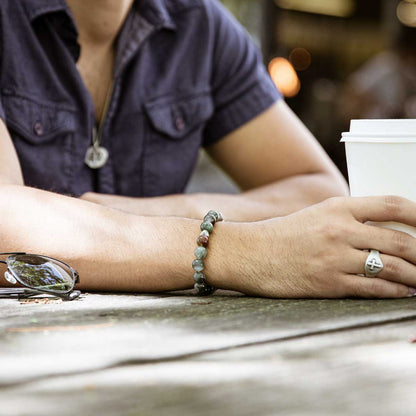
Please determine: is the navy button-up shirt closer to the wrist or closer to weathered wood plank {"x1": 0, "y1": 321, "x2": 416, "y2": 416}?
the wrist

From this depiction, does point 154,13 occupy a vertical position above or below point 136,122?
above

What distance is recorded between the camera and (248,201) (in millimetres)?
2160

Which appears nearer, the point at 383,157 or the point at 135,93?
the point at 383,157

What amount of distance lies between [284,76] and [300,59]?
182cm

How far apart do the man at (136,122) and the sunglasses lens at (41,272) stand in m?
0.08

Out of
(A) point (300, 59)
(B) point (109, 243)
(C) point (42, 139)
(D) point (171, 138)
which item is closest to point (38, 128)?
(C) point (42, 139)

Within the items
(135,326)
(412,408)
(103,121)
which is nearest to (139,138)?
(103,121)

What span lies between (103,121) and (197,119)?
34cm

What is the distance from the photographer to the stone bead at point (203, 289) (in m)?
1.36

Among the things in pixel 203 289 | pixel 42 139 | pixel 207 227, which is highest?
pixel 42 139

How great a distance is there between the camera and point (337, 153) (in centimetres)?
832

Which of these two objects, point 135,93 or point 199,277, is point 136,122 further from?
point 199,277

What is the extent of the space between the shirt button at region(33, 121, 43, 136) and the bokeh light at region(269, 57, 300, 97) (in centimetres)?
823

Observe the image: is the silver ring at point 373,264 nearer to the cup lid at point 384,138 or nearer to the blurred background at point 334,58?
the cup lid at point 384,138
